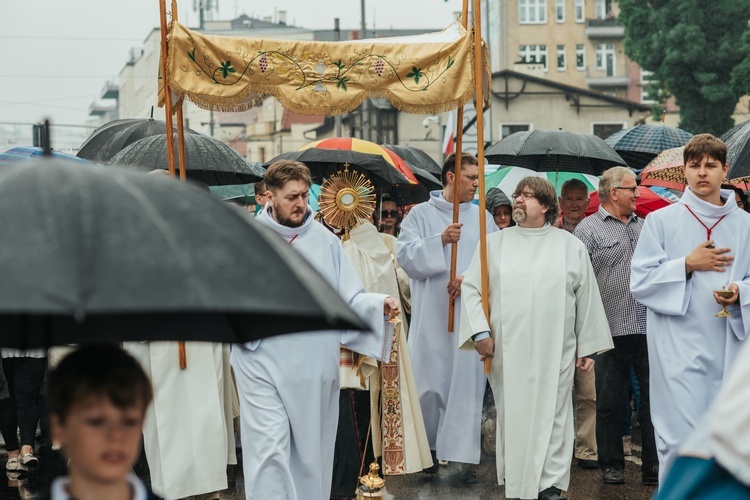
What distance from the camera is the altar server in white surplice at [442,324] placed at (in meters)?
9.64

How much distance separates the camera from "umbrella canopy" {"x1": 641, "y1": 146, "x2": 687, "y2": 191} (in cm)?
1070

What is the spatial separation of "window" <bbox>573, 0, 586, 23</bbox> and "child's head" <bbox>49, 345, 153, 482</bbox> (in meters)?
79.5

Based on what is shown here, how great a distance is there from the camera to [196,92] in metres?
8.28

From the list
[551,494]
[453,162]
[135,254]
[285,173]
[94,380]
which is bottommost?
[551,494]

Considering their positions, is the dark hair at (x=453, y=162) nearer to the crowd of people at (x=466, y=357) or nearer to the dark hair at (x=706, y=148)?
the crowd of people at (x=466, y=357)

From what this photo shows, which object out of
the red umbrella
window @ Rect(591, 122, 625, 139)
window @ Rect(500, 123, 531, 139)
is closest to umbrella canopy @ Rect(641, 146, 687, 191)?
the red umbrella

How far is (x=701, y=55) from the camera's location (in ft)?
132

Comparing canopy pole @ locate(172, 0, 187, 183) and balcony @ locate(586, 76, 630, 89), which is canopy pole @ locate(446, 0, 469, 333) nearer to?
canopy pole @ locate(172, 0, 187, 183)

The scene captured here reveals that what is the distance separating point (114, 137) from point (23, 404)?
352cm

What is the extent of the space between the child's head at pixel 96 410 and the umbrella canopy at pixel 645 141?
11.0 meters

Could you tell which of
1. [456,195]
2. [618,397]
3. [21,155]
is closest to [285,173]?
[456,195]

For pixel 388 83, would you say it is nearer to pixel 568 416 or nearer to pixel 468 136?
pixel 568 416

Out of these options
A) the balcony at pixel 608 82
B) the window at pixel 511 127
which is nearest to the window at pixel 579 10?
the balcony at pixel 608 82

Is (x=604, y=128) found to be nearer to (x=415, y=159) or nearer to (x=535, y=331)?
(x=415, y=159)
